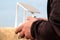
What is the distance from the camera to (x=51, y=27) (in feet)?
3.41

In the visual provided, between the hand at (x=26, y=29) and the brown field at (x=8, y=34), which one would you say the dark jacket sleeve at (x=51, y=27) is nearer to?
the hand at (x=26, y=29)

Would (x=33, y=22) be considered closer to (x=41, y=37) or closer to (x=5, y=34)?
(x=41, y=37)

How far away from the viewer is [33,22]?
3.71 ft

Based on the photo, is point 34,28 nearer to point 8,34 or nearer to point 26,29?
point 26,29

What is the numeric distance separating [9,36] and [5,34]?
38 cm

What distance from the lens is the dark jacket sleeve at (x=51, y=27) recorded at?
102 cm

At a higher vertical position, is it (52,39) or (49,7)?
(49,7)

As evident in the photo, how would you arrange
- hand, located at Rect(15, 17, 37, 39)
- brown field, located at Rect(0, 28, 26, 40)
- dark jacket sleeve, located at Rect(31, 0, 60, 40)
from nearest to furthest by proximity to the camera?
dark jacket sleeve, located at Rect(31, 0, 60, 40) < hand, located at Rect(15, 17, 37, 39) < brown field, located at Rect(0, 28, 26, 40)

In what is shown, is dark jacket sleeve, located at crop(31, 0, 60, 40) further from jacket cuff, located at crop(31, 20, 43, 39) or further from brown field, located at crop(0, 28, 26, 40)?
brown field, located at crop(0, 28, 26, 40)

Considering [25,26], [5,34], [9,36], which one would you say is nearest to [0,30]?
[5,34]

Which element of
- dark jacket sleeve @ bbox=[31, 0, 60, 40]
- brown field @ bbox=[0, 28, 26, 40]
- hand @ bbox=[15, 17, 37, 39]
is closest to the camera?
dark jacket sleeve @ bbox=[31, 0, 60, 40]

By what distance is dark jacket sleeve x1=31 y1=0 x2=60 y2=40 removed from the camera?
1.02m

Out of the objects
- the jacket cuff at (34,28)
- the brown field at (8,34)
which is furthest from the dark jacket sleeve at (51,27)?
the brown field at (8,34)

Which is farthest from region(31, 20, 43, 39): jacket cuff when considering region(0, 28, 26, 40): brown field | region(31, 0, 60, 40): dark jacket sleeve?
region(0, 28, 26, 40): brown field
